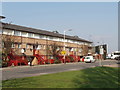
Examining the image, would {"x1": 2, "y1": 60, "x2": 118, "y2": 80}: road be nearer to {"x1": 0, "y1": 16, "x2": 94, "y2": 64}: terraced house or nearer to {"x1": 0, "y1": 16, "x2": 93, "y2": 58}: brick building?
{"x1": 0, "y1": 16, "x2": 94, "y2": 64}: terraced house

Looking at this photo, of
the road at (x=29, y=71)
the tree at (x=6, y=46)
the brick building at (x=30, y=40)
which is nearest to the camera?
the road at (x=29, y=71)

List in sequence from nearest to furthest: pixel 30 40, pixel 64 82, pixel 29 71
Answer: pixel 64 82 < pixel 29 71 < pixel 30 40

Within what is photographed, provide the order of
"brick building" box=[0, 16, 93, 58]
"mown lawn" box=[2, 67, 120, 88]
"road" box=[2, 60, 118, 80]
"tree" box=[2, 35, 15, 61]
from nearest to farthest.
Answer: "mown lawn" box=[2, 67, 120, 88], "road" box=[2, 60, 118, 80], "tree" box=[2, 35, 15, 61], "brick building" box=[0, 16, 93, 58]

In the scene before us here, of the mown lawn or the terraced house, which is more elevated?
the terraced house

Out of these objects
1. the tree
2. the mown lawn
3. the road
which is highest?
the tree

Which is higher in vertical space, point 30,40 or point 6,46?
point 30,40

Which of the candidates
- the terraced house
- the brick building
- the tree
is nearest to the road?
the tree

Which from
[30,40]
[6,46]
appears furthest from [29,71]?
[30,40]

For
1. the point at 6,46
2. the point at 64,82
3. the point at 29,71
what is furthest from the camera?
the point at 6,46

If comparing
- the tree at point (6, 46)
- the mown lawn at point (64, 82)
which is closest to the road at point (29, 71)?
the mown lawn at point (64, 82)

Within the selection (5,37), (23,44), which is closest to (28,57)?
(23,44)

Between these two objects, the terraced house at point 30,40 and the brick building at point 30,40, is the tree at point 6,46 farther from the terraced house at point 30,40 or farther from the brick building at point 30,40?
the brick building at point 30,40

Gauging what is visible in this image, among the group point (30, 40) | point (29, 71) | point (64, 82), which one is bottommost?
point (29, 71)

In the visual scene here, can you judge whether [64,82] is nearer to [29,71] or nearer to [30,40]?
[29,71]
